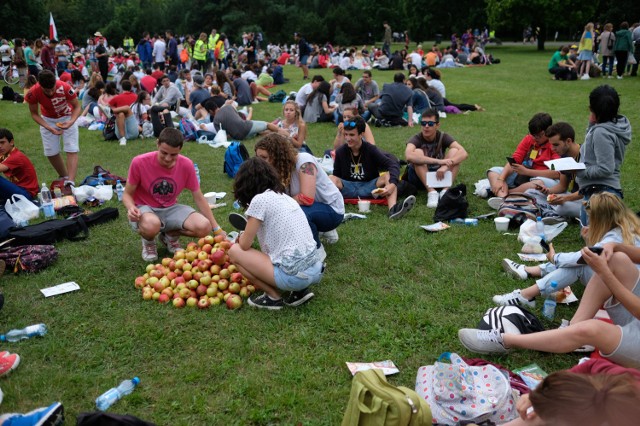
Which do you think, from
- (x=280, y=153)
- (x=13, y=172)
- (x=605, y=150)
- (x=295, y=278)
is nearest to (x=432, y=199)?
(x=605, y=150)

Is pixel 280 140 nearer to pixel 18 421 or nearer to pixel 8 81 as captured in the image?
pixel 18 421

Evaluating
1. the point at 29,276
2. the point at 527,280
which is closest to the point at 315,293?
the point at 527,280

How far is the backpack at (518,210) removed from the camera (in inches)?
256

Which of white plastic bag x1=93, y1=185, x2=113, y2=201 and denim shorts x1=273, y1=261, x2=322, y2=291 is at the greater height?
denim shorts x1=273, y1=261, x2=322, y2=291

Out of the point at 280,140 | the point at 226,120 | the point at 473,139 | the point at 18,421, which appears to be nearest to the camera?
the point at 18,421

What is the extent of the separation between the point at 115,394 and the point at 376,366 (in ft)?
6.09

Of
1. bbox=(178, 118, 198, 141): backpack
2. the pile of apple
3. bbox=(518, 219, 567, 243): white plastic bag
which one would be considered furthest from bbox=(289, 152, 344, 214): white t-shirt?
bbox=(178, 118, 198, 141): backpack

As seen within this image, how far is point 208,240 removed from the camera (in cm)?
570

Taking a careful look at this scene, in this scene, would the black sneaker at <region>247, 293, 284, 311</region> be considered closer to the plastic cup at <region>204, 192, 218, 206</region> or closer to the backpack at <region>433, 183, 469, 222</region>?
the backpack at <region>433, 183, 469, 222</region>

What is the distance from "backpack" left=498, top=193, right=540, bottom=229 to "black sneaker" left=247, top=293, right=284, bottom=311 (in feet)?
10.9

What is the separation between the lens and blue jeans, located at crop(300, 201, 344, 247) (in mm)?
5714

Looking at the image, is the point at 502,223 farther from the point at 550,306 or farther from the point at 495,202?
the point at 550,306

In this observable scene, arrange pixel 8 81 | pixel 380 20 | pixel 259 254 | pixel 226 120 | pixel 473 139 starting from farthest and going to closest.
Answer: pixel 380 20, pixel 8 81, pixel 226 120, pixel 473 139, pixel 259 254

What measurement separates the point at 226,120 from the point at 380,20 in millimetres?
45673
